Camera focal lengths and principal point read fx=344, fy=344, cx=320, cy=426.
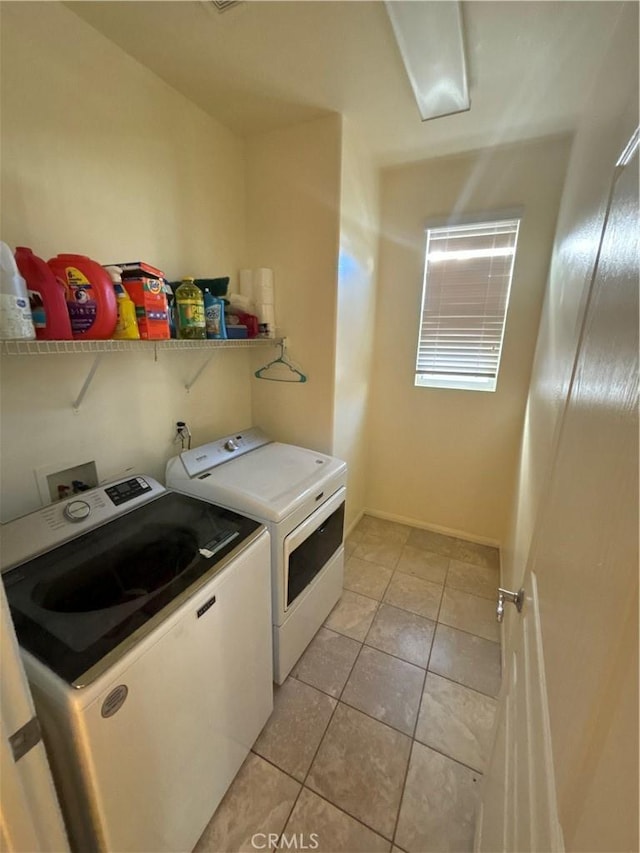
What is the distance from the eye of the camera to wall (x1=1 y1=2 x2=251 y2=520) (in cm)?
112

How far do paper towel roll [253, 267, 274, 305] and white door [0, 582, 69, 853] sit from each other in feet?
5.99

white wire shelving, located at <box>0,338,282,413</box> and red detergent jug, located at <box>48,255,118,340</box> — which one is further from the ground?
red detergent jug, located at <box>48,255,118,340</box>

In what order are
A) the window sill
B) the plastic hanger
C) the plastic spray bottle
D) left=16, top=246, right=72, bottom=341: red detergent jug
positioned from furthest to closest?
the window sill < the plastic hanger < left=16, top=246, right=72, bottom=341: red detergent jug < the plastic spray bottle

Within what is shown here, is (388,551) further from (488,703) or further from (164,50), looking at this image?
(164,50)

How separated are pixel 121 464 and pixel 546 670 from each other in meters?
1.62

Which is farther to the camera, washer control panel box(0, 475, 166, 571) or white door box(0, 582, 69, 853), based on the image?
washer control panel box(0, 475, 166, 571)

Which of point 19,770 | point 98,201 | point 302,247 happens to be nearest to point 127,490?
point 19,770

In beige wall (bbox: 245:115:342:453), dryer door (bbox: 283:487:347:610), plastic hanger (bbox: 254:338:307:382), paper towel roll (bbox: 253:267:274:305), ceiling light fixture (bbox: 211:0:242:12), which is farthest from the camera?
plastic hanger (bbox: 254:338:307:382)

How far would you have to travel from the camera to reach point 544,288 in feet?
6.76

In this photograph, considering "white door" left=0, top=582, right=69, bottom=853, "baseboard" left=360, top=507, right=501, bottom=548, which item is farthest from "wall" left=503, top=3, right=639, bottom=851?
"baseboard" left=360, top=507, right=501, bottom=548

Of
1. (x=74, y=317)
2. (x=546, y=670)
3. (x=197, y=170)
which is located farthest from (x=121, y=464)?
(x=546, y=670)

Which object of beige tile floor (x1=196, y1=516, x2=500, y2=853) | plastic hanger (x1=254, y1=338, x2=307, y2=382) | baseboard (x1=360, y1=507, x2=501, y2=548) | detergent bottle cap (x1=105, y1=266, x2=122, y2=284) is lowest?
beige tile floor (x1=196, y1=516, x2=500, y2=853)

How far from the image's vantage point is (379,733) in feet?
4.69

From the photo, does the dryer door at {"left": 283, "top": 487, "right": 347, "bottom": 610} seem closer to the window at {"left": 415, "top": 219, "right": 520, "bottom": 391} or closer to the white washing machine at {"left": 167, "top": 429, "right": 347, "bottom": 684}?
the white washing machine at {"left": 167, "top": 429, "right": 347, "bottom": 684}
